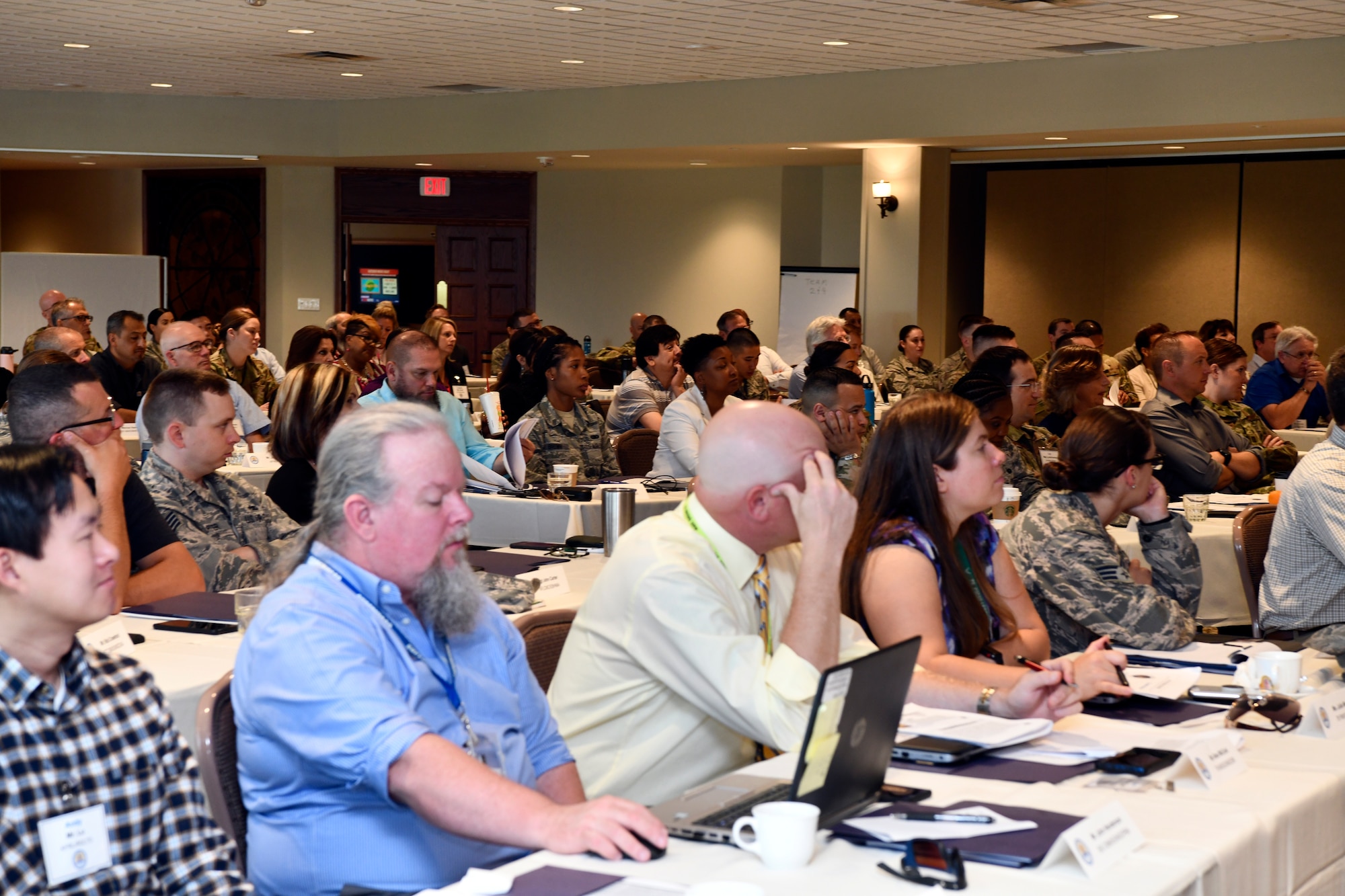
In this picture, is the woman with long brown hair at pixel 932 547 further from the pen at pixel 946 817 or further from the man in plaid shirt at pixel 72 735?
the man in plaid shirt at pixel 72 735

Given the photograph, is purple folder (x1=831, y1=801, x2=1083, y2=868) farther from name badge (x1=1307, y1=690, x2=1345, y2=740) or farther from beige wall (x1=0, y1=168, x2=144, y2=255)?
beige wall (x1=0, y1=168, x2=144, y2=255)

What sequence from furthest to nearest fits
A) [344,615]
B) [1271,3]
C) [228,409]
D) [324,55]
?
[324,55] < [1271,3] < [228,409] < [344,615]

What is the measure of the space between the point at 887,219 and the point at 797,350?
2582mm

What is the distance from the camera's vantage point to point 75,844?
165 centimetres

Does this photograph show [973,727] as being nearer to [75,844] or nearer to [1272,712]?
[1272,712]

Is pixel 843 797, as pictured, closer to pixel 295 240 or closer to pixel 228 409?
pixel 228 409

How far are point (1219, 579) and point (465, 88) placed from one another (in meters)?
9.81

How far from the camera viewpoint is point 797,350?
1544 cm

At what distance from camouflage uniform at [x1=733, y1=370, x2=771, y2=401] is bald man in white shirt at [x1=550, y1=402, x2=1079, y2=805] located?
6787mm

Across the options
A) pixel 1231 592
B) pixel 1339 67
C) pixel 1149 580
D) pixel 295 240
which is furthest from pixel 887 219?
pixel 1149 580

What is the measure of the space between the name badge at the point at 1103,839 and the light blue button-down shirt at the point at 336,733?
29.0 inches

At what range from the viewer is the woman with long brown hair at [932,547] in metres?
2.63

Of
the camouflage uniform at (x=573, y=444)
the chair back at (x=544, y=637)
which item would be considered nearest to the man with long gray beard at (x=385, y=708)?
the chair back at (x=544, y=637)

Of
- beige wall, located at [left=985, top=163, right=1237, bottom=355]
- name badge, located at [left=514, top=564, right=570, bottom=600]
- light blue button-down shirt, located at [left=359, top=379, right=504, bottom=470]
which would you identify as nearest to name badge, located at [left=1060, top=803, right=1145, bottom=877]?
name badge, located at [left=514, top=564, right=570, bottom=600]
